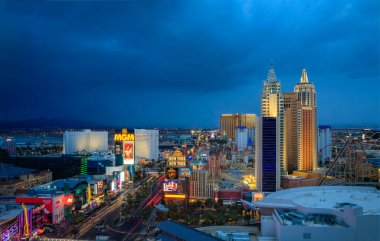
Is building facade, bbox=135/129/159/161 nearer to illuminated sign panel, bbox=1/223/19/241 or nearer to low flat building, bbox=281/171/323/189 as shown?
low flat building, bbox=281/171/323/189

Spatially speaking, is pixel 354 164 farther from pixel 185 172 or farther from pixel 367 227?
pixel 185 172

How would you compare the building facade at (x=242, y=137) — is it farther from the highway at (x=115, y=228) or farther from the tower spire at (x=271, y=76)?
the highway at (x=115, y=228)

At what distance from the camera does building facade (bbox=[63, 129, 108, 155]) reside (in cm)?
4278

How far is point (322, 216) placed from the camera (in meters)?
10.8

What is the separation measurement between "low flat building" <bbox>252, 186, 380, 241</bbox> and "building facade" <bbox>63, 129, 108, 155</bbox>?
110 feet

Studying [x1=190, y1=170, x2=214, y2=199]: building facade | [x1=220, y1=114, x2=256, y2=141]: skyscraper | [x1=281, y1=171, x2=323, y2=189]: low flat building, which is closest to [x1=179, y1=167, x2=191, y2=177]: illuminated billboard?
[x1=190, y1=170, x2=214, y2=199]: building facade

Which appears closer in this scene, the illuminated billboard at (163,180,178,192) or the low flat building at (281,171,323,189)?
the illuminated billboard at (163,180,178,192)

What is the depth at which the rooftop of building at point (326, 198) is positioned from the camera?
38.4 feet

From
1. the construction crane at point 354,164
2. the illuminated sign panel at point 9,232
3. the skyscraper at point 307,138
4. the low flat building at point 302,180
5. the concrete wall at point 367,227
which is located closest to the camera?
the concrete wall at point 367,227

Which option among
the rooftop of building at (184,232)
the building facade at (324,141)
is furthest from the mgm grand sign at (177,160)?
the building facade at (324,141)

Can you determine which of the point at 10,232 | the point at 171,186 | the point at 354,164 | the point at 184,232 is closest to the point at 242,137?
the point at 171,186

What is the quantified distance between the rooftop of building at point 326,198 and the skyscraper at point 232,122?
48.2 metres

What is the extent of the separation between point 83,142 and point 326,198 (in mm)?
35799

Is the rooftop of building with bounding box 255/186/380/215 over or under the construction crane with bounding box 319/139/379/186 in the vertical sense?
under
